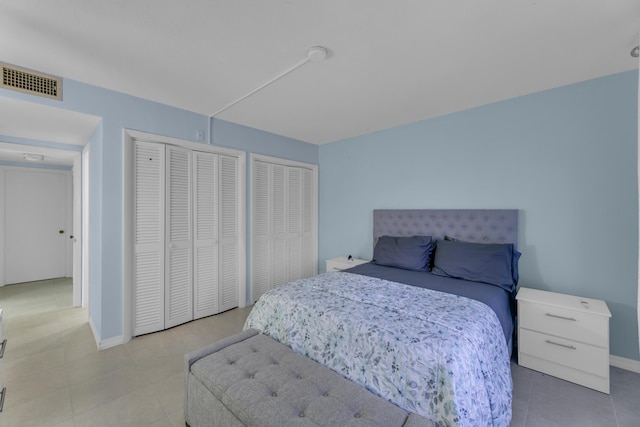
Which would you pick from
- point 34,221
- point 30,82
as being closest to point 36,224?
point 34,221

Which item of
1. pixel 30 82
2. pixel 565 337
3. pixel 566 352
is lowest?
pixel 566 352

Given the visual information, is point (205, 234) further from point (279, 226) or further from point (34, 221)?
point (34, 221)

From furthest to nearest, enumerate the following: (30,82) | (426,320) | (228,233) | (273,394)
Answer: (228,233)
(30,82)
(426,320)
(273,394)

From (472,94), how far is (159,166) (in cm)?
320

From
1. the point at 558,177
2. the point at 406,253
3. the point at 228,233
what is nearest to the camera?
the point at 558,177

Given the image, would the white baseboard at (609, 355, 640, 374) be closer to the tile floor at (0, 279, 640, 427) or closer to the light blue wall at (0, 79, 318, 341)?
the tile floor at (0, 279, 640, 427)

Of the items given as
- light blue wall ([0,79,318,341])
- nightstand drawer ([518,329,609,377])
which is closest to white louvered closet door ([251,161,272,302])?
light blue wall ([0,79,318,341])

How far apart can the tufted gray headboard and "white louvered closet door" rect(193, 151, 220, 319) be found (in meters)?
A: 2.08

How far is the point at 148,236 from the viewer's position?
275cm

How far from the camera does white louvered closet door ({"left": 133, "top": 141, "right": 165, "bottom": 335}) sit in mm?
2695

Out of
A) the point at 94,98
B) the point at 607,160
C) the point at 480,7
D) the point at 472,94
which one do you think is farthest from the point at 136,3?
the point at 607,160

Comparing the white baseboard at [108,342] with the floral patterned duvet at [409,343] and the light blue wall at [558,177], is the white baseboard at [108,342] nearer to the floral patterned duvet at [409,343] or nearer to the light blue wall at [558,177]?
the floral patterned duvet at [409,343]

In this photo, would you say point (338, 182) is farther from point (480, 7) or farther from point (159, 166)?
point (480, 7)

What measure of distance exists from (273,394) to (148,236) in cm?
220
